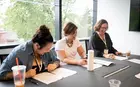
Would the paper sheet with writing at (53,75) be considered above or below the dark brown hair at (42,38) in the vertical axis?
below

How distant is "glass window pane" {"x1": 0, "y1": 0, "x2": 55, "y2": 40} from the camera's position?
2756mm

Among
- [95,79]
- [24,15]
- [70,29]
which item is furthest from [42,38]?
[24,15]

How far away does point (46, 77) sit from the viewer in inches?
63.4

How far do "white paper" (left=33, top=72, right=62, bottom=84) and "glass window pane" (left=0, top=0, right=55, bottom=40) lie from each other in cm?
146

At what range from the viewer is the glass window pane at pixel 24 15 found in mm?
2756

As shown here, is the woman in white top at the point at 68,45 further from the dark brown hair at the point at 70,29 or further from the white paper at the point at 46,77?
the white paper at the point at 46,77

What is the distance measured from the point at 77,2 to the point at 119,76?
8.56ft

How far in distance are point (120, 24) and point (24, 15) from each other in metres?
2.19

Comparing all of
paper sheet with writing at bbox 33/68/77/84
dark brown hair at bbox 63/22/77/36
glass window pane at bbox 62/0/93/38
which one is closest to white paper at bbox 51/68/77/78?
paper sheet with writing at bbox 33/68/77/84

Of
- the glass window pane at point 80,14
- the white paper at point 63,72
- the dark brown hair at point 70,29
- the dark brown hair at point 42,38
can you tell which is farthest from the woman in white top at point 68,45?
the glass window pane at point 80,14

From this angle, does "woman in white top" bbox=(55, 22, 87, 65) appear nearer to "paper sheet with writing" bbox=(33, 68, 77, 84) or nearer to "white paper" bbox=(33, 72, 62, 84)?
"paper sheet with writing" bbox=(33, 68, 77, 84)

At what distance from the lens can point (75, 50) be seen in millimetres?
2572

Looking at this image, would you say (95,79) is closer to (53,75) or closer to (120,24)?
(53,75)

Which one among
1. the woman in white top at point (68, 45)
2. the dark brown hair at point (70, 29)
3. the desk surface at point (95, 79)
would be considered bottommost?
the desk surface at point (95, 79)
